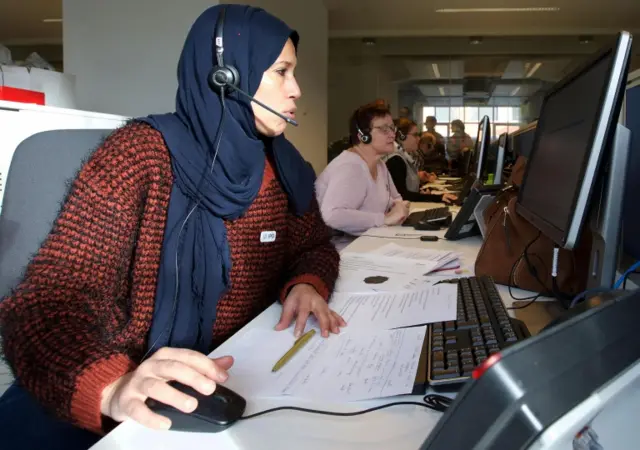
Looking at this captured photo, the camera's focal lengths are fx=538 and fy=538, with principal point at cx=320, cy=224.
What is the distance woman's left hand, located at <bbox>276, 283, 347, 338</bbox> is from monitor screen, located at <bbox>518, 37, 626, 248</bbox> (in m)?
0.38

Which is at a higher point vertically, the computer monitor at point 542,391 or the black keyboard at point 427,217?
the computer monitor at point 542,391

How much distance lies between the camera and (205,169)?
3.36 ft

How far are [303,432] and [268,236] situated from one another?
2.07 ft

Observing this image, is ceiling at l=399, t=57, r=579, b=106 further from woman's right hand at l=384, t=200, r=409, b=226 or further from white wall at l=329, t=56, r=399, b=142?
woman's right hand at l=384, t=200, r=409, b=226

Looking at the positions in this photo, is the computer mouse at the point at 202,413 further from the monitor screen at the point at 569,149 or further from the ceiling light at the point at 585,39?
the ceiling light at the point at 585,39

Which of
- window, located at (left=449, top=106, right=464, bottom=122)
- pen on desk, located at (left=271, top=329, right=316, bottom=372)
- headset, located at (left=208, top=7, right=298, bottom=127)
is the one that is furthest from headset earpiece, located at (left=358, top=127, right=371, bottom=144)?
window, located at (left=449, top=106, right=464, bottom=122)

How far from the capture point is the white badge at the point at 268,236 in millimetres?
1152

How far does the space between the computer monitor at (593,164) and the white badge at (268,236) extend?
534 millimetres

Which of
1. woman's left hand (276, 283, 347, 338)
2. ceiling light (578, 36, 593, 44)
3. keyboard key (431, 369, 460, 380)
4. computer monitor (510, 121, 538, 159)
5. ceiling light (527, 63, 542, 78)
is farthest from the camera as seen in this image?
ceiling light (527, 63, 542, 78)

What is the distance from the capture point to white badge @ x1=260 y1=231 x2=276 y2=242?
1.15 m

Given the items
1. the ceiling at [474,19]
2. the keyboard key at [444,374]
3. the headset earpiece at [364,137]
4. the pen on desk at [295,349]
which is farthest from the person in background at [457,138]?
the keyboard key at [444,374]

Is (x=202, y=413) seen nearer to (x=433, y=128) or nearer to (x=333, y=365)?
(x=333, y=365)

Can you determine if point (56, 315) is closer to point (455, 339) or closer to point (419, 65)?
point (455, 339)

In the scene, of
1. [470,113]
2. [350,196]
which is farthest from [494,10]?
[350,196]
